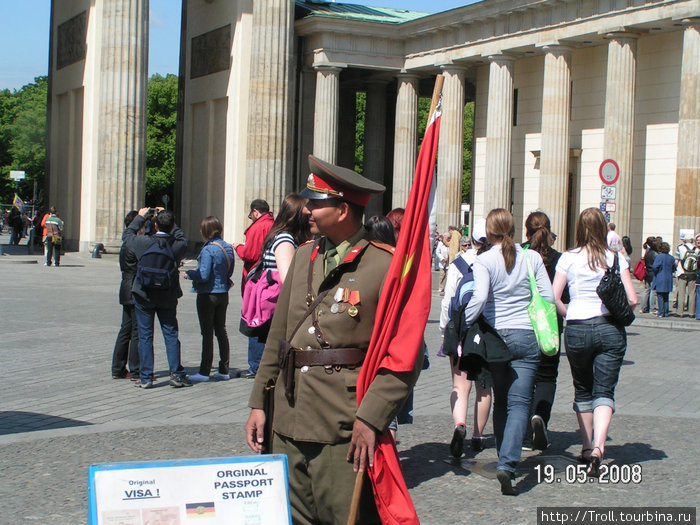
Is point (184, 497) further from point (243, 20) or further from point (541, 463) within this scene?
point (243, 20)

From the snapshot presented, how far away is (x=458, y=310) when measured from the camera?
7.09m

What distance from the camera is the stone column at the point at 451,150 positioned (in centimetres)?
3966

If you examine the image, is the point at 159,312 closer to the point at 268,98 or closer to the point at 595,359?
the point at 595,359

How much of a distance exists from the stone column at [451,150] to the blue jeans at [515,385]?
3267 cm

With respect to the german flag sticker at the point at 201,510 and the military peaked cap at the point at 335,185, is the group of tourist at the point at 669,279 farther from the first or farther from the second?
the german flag sticker at the point at 201,510

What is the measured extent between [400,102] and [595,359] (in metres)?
36.0

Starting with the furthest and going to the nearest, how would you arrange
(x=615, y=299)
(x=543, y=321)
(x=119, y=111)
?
(x=119, y=111) < (x=615, y=299) < (x=543, y=321)

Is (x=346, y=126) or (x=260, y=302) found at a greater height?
(x=346, y=126)

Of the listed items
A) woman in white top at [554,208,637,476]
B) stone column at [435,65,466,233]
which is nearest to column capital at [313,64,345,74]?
stone column at [435,65,466,233]

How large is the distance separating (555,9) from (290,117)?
10.00 meters

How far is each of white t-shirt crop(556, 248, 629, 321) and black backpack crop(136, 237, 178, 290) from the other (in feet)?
14.8

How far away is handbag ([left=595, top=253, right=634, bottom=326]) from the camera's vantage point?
7.04 metres

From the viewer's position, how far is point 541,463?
24.0 feet

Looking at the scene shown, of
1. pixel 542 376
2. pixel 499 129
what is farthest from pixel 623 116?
pixel 542 376
